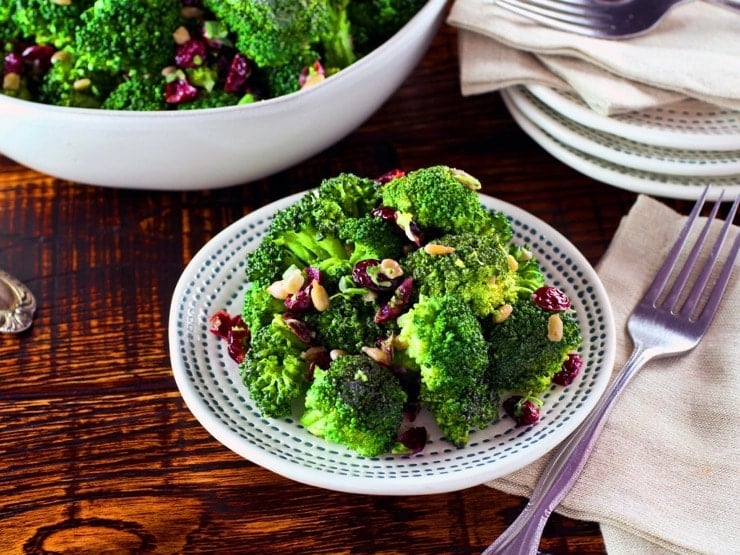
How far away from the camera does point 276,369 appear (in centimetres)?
131

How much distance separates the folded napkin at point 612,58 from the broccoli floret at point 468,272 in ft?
1.82

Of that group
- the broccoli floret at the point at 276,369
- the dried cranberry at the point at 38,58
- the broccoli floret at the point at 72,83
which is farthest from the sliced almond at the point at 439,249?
the dried cranberry at the point at 38,58

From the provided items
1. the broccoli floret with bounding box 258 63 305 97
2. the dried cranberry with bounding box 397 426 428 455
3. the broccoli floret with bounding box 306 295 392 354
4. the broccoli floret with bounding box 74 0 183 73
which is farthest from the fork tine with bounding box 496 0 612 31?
the dried cranberry with bounding box 397 426 428 455

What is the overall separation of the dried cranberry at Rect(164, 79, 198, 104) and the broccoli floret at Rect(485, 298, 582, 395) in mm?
745

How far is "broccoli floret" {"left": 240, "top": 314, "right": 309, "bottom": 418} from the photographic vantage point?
1.29 meters

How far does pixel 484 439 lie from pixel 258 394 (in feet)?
1.13

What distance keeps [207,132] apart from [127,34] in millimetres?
236

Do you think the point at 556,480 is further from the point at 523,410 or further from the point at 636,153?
the point at 636,153

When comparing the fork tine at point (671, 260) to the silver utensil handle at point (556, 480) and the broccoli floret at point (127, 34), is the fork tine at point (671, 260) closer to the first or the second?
the silver utensil handle at point (556, 480)

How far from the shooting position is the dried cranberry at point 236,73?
1.69m

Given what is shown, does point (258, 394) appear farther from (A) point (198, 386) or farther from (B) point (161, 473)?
(B) point (161, 473)

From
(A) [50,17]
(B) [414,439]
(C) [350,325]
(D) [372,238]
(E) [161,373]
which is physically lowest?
(E) [161,373]

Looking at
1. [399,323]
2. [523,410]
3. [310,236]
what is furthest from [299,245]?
[523,410]

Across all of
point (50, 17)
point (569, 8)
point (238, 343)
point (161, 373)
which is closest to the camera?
point (238, 343)
